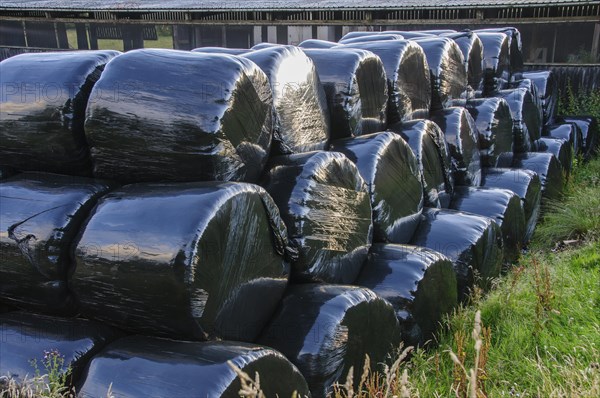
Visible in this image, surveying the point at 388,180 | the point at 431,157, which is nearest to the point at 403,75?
the point at 431,157

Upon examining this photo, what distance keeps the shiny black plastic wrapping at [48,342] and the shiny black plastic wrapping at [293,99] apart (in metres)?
1.24

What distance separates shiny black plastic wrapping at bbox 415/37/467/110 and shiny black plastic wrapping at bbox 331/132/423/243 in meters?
1.38

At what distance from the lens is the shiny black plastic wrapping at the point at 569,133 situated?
7434 mm

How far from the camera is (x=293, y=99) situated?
A: 305 centimetres

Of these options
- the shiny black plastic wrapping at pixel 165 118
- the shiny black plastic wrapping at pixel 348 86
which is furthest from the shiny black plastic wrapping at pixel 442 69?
the shiny black plastic wrapping at pixel 165 118

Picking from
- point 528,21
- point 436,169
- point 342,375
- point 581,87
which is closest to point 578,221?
point 436,169

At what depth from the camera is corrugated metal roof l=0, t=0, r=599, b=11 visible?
11.5 m

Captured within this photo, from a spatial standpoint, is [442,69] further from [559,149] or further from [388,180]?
[559,149]

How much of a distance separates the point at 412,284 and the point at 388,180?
2.07ft

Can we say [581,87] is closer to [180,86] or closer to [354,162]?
[354,162]

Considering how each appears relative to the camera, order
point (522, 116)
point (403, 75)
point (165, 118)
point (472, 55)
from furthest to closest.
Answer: point (522, 116) → point (472, 55) → point (403, 75) → point (165, 118)

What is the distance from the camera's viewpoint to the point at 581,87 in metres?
9.84

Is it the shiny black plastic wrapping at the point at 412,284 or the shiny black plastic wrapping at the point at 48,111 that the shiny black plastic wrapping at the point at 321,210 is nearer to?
the shiny black plastic wrapping at the point at 412,284

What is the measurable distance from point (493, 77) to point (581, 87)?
3933 mm
